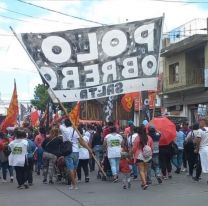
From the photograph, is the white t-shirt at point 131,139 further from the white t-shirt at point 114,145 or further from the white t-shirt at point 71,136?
the white t-shirt at point 71,136

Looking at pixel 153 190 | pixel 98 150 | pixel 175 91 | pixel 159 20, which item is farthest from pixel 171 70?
pixel 153 190

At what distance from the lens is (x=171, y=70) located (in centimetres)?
3866

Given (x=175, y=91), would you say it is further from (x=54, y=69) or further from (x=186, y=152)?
(x=54, y=69)

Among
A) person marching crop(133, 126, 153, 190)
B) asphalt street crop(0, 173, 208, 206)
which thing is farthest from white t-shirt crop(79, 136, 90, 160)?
person marching crop(133, 126, 153, 190)

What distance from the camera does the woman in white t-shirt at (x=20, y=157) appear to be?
13805mm

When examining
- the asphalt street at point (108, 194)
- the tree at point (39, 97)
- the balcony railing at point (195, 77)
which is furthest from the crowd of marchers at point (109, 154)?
the tree at point (39, 97)

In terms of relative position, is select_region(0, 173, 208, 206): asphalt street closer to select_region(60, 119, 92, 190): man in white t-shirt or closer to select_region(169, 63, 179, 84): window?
select_region(60, 119, 92, 190): man in white t-shirt

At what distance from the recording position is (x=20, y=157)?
1382 centimetres

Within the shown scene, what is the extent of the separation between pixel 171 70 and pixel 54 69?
83.5 ft

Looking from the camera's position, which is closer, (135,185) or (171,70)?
(135,185)

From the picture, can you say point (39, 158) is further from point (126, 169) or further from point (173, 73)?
point (173, 73)

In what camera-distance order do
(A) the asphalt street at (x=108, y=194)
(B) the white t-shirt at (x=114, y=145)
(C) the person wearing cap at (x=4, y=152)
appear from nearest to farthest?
(A) the asphalt street at (x=108, y=194), (B) the white t-shirt at (x=114, y=145), (C) the person wearing cap at (x=4, y=152)

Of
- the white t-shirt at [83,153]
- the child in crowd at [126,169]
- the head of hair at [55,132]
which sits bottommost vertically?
the child in crowd at [126,169]

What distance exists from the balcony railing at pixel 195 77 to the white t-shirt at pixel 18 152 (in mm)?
21766
